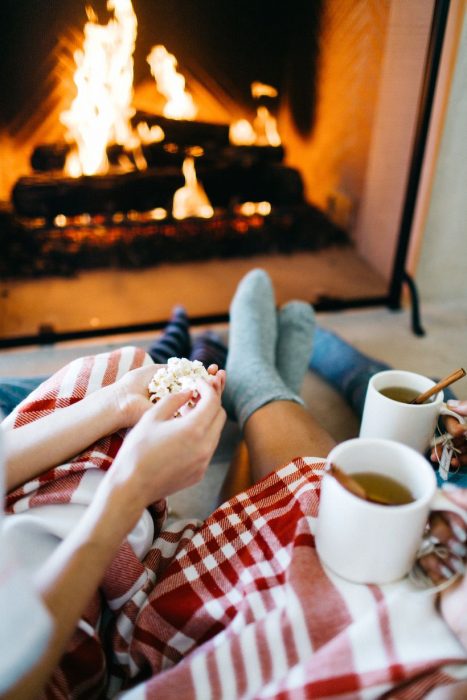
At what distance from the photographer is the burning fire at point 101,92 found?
109 centimetres

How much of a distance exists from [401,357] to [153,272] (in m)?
0.74

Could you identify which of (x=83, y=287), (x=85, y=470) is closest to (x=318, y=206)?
(x=83, y=287)

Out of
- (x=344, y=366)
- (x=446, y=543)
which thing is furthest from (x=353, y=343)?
(x=446, y=543)

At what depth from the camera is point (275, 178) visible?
145 centimetres

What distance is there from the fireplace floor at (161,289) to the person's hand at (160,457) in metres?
0.95

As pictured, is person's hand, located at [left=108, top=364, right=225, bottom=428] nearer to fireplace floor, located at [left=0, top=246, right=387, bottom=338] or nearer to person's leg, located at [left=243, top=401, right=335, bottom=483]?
person's leg, located at [left=243, top=401, right=335, bottom=483]

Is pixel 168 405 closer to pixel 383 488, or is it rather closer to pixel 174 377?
pixel 174 377

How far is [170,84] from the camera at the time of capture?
4.00 ft

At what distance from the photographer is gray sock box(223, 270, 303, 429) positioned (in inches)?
33.5

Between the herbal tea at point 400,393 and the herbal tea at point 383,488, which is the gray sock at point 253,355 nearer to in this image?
the herbal tea at point 400,393

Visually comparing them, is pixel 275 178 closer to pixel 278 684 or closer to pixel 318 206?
pixel 318 206

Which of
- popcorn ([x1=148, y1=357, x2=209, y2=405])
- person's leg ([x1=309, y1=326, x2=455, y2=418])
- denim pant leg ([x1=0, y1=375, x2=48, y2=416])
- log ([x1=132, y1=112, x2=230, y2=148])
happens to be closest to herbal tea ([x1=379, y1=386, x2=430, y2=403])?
popcorn ([x1=148, y1=357, x2=209, y2=405])

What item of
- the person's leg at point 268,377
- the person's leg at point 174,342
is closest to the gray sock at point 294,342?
the person's leg at point 268,377

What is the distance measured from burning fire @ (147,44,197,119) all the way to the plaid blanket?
0.84 meters
